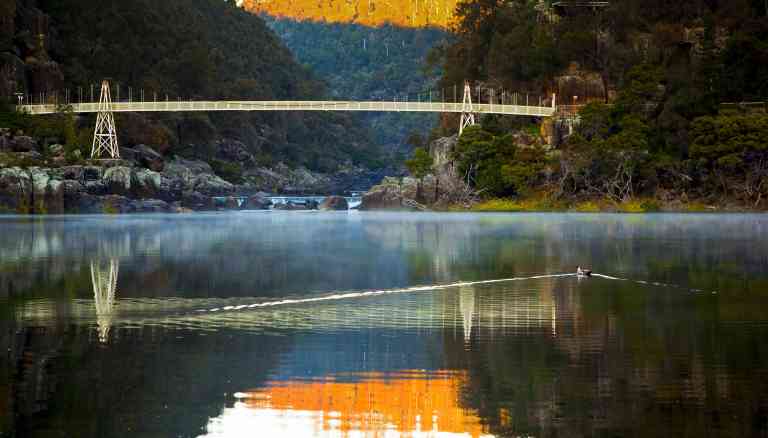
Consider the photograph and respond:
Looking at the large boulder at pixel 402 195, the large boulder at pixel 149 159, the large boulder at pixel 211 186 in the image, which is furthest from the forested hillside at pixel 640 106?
the large boulder at pixel 149 159

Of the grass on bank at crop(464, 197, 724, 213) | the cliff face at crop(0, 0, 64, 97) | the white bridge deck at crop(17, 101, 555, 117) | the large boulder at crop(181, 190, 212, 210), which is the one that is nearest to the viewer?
the grass on bank at crop(464, 197, 724, 213)

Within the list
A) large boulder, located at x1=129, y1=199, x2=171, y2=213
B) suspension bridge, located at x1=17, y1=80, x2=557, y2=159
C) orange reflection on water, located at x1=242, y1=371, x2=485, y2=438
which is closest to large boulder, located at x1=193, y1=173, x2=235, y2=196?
suspension bridge, located at x1=17, y1=80, x2=557, y2=159

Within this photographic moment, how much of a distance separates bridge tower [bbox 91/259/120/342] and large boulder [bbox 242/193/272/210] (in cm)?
8334

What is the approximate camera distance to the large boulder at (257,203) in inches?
4769

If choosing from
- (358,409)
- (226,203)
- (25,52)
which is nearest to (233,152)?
(25,52)

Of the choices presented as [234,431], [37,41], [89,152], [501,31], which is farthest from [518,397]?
[37,41]

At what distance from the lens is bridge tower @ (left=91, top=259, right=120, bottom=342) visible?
20.6 meters

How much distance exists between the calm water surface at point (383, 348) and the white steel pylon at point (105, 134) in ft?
269

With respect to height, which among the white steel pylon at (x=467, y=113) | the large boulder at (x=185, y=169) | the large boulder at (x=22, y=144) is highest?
the white steel pylon at (x=467, y=113)

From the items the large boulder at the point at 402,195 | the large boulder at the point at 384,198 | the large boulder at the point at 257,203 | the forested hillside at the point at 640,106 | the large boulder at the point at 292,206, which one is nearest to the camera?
the forested hillside at the point at 640,106

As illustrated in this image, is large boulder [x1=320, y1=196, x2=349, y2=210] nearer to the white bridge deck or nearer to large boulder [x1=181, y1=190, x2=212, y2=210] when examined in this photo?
the white bridge deck

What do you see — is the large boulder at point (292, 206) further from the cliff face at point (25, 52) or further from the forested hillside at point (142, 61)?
the cliff face at point (25, 52)

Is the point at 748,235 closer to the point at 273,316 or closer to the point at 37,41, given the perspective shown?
the point at 273,316

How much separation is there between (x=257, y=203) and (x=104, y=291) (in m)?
94.9
